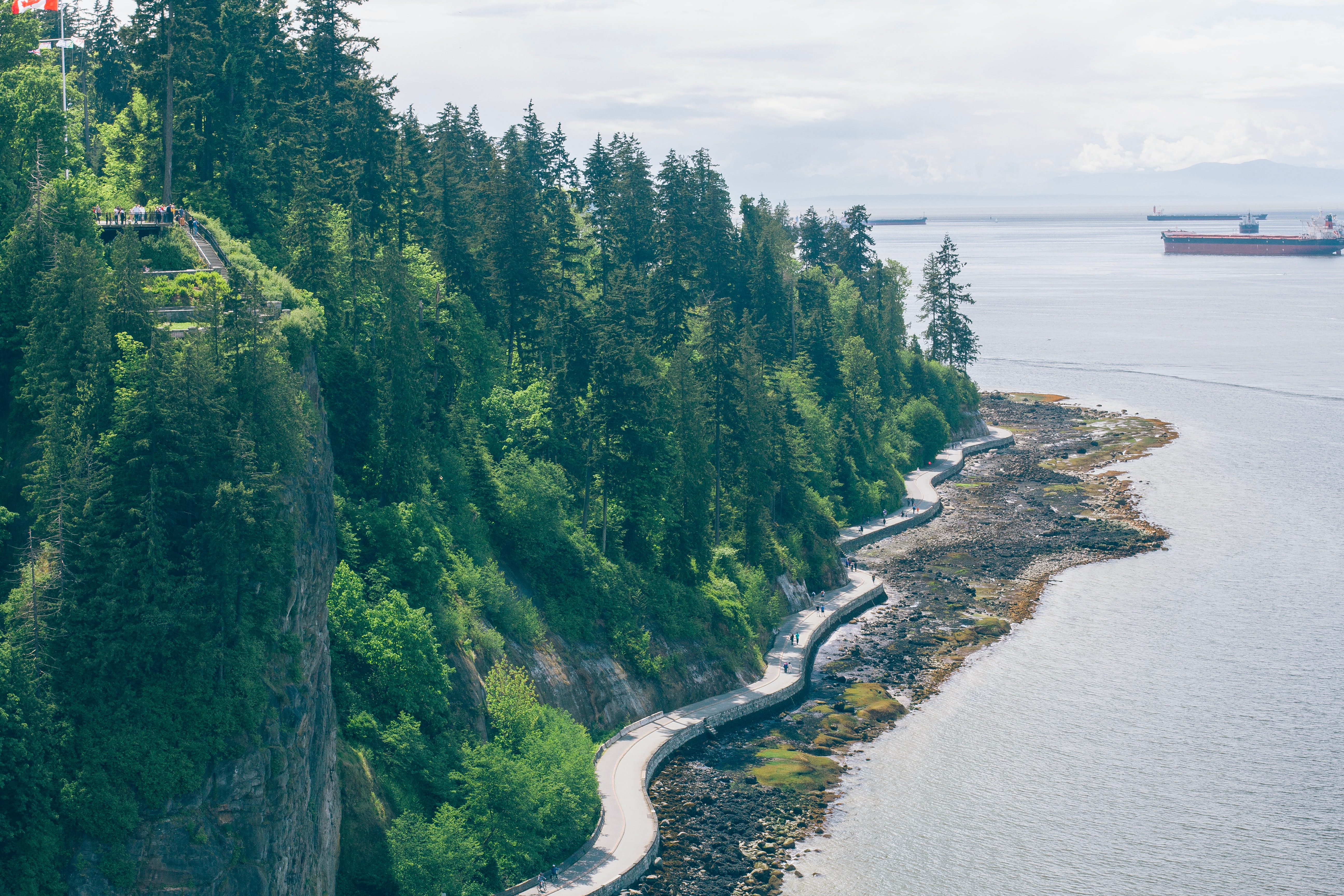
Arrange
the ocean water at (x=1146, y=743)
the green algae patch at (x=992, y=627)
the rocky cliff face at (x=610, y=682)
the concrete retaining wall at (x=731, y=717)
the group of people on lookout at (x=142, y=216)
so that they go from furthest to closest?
the green algae patch at (x=992, y=627) → the rocky cliff face at (x=610, y=682) → the ocean water at (x=1146, y=743) → the group of people on lookout at (x=142, y=216) → the concrete retaining wall at (x=731, y=717)

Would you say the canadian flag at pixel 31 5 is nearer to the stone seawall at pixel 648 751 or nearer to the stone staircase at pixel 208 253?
the stone staircase at pixel 208 253

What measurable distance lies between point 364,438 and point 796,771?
91.3 feet

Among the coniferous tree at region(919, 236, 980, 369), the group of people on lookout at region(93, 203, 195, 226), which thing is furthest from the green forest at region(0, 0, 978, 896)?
the coniferous tree at region(919, 236, 980, 369)

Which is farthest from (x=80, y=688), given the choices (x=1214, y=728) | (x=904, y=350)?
(x=904, y=350)

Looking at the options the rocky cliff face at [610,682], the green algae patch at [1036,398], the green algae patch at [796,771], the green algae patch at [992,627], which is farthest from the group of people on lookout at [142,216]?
the green algae patch at [1036,398]

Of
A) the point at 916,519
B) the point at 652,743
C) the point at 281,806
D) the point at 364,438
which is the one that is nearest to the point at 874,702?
the point at 652,743

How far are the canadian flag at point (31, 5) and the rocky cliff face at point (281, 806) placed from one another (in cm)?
2279

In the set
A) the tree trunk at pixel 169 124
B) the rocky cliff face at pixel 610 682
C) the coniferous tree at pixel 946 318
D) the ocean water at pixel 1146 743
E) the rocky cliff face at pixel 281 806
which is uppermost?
the tree trunk at pixel 169 124

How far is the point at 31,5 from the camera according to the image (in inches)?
1882

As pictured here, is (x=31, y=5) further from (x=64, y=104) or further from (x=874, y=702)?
(x=874, y=702)

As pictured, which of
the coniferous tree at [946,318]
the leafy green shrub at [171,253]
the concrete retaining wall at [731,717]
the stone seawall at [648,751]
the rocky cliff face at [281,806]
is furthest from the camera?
the coniferous tree at [946,318]

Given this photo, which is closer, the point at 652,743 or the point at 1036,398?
the point at 652,743

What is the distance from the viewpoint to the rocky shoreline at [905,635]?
5231 centimetres

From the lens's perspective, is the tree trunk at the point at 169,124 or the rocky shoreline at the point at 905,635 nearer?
the rocky shoreline at the point at 905,635
